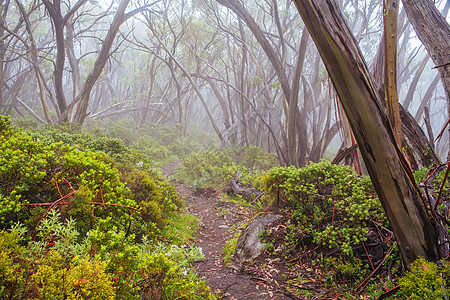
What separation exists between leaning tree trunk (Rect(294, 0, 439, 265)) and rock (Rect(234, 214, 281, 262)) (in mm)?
1772

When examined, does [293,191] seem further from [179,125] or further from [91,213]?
[179,125]

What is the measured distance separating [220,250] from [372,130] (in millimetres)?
2841

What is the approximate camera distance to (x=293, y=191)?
10.9ft

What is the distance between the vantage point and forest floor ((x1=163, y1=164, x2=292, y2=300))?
2.46 m

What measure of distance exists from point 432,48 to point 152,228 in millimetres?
3939

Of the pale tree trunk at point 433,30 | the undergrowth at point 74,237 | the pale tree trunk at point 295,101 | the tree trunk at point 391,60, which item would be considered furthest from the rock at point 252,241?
the pale tree trunk at point 295,101

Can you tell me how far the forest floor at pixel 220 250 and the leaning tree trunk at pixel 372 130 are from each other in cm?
122

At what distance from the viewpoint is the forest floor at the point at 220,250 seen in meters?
2.46

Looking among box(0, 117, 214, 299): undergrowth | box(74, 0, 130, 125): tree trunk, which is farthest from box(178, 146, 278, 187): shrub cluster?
box(0, 117, 214, 299): undergrowth

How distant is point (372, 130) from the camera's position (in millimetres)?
1642

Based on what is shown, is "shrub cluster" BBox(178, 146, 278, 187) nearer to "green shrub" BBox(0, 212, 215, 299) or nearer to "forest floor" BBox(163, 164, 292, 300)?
"forest floor" BBox(163, 164, 292, 300)

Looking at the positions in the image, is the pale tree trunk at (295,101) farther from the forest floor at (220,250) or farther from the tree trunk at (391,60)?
the tree trunk at (391,60)

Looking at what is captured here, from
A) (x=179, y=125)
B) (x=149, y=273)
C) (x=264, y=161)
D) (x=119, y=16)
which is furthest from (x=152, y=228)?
(x=179, y=125)

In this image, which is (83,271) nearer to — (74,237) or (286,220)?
(74,237)
